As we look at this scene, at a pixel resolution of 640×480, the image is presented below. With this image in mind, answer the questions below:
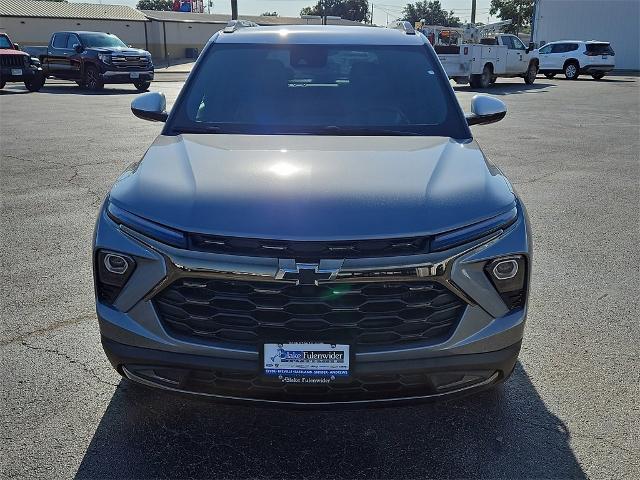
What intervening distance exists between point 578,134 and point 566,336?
1035cm

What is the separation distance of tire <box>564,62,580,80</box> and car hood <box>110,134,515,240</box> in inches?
1326

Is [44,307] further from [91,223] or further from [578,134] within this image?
[578,134]

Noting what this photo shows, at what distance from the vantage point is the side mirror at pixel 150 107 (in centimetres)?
419

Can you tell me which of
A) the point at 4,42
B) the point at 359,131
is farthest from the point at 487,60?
the point at 359,131

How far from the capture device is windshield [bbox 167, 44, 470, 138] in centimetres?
368

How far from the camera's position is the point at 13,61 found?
70.0 ft

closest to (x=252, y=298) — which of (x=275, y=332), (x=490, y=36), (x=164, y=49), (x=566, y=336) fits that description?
(x=275, y=332)

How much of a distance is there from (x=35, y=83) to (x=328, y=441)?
22794mm

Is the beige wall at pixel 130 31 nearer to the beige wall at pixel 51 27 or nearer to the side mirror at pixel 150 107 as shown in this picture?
the beige wall at pixel 51 27

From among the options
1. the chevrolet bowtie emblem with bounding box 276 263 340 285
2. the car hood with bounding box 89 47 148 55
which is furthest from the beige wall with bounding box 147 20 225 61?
the chevrolet bowtie emblem with bounding box 276 263 340 285

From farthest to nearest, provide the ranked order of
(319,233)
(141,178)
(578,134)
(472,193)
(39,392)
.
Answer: (578,134), (39,392), (141,178), (472,193), (319,233)

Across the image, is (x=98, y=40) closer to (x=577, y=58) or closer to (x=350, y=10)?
(x=577, y=58)

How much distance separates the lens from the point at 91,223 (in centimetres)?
601

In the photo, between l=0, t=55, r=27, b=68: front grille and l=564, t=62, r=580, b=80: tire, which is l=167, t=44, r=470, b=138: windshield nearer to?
l=0, t=55, r=27, b=68: front grille
